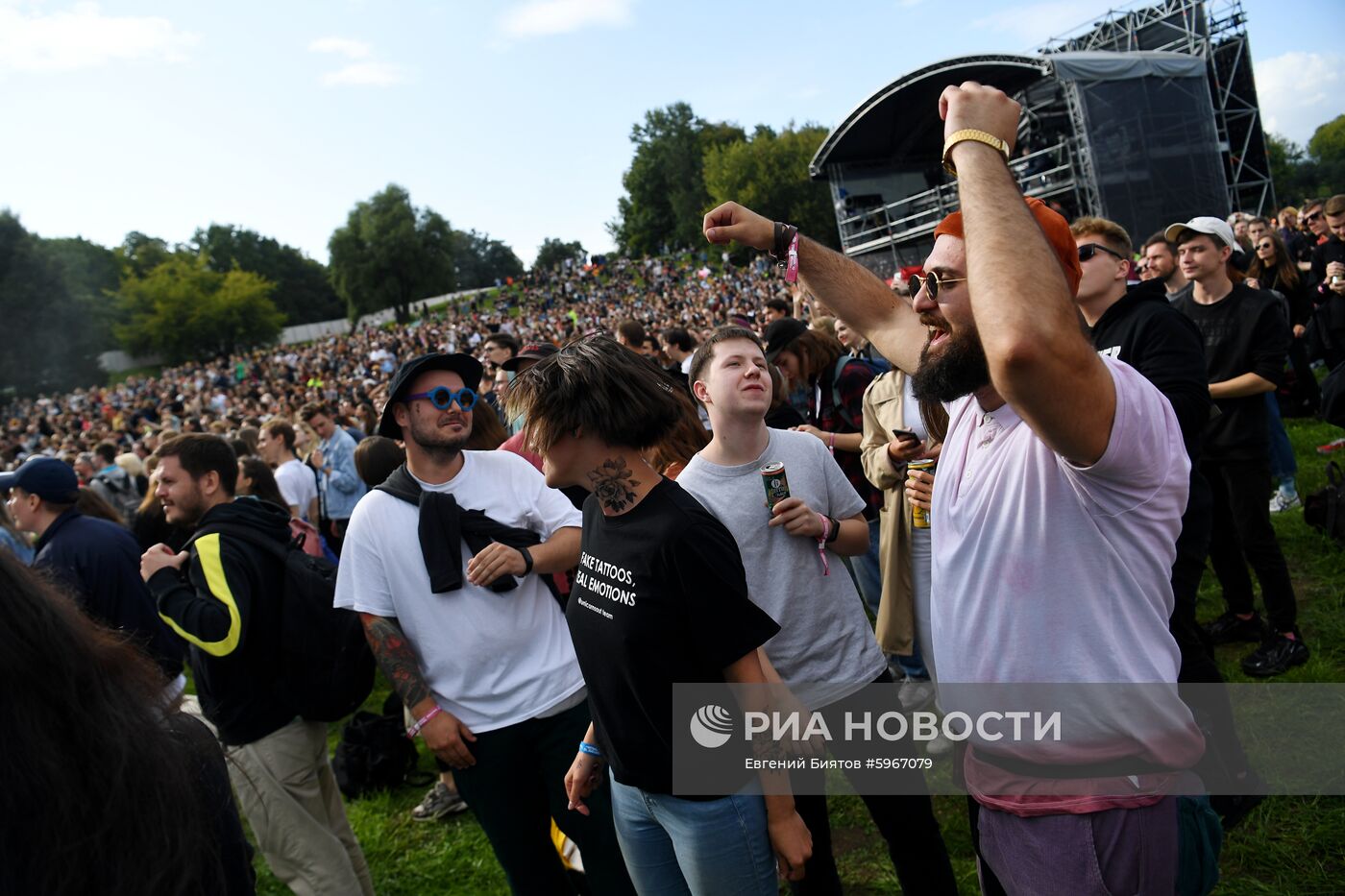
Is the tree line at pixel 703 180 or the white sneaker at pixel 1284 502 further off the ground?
the tree line at pixel 703 180

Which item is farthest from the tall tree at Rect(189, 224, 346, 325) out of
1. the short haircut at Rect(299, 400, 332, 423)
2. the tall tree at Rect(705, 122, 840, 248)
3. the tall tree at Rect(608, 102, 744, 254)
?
the short haircut at Rect(299, 400, 332, 423)

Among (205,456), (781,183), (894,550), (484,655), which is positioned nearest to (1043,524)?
(484,655)

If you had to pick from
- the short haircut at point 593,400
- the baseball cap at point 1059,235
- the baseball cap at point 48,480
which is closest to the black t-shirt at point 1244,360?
the baseball cap at point 1059,235

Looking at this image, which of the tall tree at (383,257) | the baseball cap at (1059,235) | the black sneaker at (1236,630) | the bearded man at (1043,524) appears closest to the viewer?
the bearded man at (1043,524)

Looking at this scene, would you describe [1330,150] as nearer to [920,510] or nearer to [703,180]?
[703,180]

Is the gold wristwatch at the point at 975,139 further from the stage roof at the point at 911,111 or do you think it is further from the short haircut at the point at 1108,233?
the stage roof at the point at 911,111

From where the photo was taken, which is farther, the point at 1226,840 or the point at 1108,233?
the point at 1108,233

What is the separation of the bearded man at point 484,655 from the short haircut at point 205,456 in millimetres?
952

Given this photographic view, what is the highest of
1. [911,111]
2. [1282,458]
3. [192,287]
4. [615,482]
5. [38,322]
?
[192,287]

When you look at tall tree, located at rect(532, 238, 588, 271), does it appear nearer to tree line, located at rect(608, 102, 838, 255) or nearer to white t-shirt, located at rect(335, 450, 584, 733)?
tree line, located at rect(608, 102, 838, 255)

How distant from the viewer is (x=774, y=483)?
2.74 m

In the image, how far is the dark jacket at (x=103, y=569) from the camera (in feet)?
12.7

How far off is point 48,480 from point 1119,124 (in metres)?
24.0

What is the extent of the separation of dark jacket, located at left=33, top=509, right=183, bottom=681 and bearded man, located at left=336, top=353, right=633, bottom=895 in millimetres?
1737
